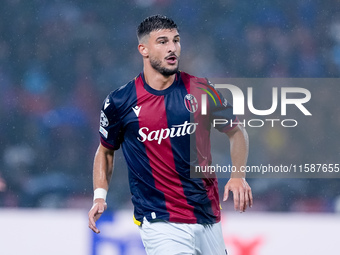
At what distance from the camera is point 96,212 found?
303 centimetres

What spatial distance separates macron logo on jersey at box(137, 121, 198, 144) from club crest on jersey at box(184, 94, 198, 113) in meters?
0.08

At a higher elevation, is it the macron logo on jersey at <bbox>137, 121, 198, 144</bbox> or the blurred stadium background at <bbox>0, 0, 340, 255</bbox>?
the blurred stadium background at <bbox>0, 0, 340, 255</bbox>

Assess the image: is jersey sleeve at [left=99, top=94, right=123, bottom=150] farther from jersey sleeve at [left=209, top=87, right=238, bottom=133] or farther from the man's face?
jersey sleeve at [left=209, top=87, right=238, bottom=133]

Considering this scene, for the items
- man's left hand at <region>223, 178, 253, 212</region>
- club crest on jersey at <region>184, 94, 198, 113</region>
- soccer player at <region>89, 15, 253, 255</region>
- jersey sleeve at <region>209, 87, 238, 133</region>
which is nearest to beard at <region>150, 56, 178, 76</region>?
soccer player at <region>89, 15, 253, 255</region>

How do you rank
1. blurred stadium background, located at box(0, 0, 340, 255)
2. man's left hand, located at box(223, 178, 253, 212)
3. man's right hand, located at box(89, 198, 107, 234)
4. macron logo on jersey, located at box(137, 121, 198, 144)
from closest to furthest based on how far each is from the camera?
man's left hand, located at box(223, 178, 253, 212) → man's right hand, located at box(89, 198, 107, 234) → macron logo on jersey, located at box(137, 121, 198, 144) → blurred stadium background, located at box(0, 0, 340, 255)

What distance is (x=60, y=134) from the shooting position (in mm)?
6266

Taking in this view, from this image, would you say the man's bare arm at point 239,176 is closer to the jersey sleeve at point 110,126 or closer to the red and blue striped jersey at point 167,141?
the red and blue striped jersey at point 167,141

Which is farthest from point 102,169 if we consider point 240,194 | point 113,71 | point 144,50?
point 113,71

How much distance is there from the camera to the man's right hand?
298 centimetres

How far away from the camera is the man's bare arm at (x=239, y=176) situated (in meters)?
2.88

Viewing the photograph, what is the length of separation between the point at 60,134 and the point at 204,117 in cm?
337

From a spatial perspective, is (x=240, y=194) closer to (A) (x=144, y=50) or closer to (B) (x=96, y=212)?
(B) (x=96, y=212)

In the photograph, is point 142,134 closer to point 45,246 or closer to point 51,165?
point 45,246

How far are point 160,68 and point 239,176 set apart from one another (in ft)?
2.31
